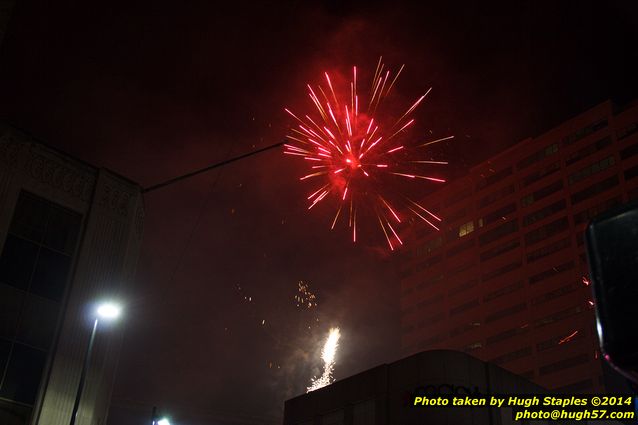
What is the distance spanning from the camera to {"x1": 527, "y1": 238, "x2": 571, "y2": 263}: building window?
12346 cm

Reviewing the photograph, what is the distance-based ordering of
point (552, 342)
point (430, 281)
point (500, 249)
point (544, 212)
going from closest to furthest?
point (552, 342), point (544, 212), point (500, 249), point (430, 281)

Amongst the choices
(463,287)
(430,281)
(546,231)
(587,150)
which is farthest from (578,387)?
(430,281)

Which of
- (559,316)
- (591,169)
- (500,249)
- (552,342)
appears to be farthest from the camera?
(500,249)

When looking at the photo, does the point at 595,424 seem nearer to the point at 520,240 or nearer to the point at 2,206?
the point at 2,206

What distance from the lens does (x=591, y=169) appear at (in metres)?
123

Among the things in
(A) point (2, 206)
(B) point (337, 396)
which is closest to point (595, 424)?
(B) point (337, 396)

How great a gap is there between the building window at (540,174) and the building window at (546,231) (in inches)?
419

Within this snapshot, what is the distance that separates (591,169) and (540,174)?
12352 millimetres

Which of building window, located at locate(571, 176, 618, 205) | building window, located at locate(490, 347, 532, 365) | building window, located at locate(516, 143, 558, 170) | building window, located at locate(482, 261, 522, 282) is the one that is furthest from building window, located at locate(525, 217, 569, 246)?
building window, located at locate(490, 347, 532, 365)

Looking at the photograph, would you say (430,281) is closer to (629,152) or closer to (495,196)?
(495,196)

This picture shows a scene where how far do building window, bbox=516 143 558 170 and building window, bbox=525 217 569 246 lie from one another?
611 inches

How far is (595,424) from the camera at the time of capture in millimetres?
38875

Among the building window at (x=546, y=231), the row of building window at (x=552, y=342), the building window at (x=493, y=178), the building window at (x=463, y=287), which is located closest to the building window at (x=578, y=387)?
the row of building window at (x=552, y=342)

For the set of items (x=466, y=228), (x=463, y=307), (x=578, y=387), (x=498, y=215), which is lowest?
(x=578, y=387)
